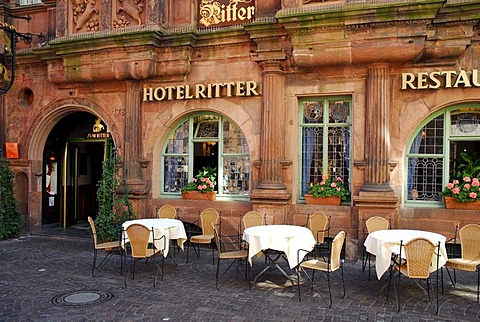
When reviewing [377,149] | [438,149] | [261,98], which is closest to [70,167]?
[261,98]

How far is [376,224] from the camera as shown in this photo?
25.9ft

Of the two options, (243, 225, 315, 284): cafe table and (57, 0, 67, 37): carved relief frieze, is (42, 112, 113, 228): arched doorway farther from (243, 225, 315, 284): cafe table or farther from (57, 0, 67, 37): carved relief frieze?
(243, 225, 315, 284): cafe table

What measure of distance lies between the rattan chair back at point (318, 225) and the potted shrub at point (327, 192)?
0.53 m

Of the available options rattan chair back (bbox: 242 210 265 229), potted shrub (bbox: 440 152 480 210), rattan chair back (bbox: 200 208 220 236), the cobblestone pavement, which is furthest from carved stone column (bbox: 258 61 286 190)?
potted shrub (bbox: 440 152 480 210)

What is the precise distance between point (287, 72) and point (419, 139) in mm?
2932

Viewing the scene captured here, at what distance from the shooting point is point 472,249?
6977mm

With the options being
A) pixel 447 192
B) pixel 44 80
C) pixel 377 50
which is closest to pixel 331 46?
pixel 377 50

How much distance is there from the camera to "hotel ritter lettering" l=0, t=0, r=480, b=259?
8445mm

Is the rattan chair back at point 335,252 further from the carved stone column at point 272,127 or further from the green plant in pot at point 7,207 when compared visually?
the green plant in pot at point 7,207

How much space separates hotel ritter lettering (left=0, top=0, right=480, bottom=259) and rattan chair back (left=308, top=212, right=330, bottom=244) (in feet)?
1.66

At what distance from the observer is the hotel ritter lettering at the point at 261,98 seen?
845cm

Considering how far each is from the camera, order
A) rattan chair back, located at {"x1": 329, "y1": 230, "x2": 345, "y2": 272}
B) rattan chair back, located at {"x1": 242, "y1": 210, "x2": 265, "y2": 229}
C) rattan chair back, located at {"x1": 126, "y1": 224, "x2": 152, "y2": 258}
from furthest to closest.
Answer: rattan chair back, located at {"x1": 242, "y1": 210, "x2": 265, "y2": 229} < rattan chair back, located at {"x1": 126, "y1": 224, "x2": 152, "y2": 258} < rattan chair back, located at {"x1": 329, "y1": 230, "x2": 345, "y2": 272}

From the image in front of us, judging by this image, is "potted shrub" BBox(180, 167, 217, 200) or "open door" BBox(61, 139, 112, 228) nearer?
"potted shrub" BBox(180, 167, 217, 200)

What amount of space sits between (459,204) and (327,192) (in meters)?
2.39
